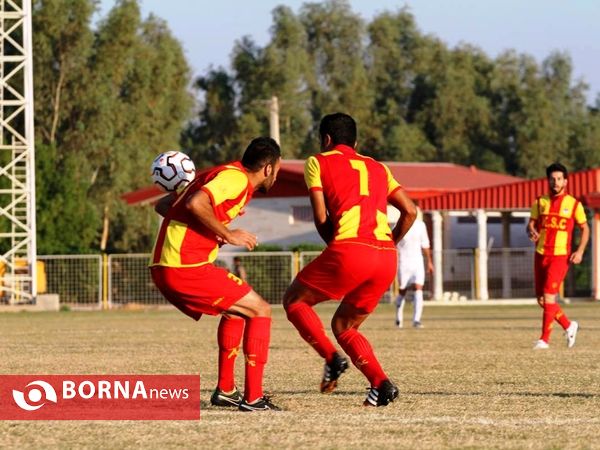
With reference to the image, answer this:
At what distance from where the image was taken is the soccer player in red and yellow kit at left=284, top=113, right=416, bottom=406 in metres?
10.1

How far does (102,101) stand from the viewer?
58062 millimetres

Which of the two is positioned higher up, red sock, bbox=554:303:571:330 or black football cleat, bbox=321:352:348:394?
black football cleat, bbox=321:352:348:394

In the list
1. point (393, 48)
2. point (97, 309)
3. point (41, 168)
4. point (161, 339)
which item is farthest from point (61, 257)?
A: point (393, 48)

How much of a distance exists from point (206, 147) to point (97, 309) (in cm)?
4114

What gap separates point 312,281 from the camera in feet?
33.6

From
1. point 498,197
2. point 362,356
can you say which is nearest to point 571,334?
point 362,356

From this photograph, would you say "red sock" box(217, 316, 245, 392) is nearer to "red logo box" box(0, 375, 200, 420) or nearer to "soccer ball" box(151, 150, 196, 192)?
"red logo box" box(0, 375, 200, 420)

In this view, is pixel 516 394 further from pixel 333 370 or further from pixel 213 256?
pixel 213 256

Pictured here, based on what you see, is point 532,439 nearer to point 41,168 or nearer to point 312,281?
point 312,281

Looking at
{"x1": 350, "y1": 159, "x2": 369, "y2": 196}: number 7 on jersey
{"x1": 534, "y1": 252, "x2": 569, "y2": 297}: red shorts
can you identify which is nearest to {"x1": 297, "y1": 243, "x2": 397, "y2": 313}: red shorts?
{"x1": 350, "y1": 159, "x2": 369, "y2": 196}: number 7 on jersey

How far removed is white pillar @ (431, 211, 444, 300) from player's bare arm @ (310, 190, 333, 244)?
3005 cm

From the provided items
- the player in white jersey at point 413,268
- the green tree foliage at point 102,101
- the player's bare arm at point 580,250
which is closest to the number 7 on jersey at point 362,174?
the player's bare arm at point 580,250

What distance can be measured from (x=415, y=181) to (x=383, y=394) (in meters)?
39.8

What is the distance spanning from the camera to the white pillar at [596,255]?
40.1 meters
